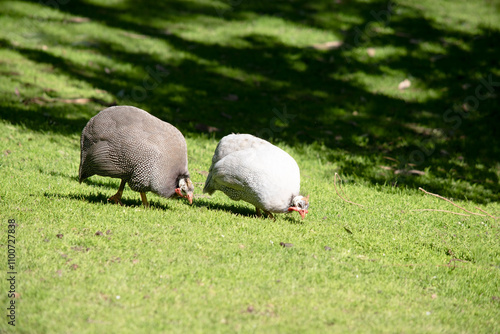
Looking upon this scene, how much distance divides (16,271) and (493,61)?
11.4 metres

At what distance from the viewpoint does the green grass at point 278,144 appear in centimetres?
423

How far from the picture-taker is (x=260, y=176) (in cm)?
566

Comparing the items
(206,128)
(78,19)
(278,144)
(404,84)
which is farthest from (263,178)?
(78,19)

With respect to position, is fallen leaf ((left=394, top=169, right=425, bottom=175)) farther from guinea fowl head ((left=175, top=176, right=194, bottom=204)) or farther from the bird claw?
the bird claw

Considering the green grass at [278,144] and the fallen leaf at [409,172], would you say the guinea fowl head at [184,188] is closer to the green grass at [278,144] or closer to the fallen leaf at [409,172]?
the green grass at [278,144]

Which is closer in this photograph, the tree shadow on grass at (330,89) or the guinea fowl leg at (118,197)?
the guinea fowl leg at (118,197)

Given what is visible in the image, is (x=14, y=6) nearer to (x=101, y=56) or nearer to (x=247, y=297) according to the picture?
(x=101, y=56)

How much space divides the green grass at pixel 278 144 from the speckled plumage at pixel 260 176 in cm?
33

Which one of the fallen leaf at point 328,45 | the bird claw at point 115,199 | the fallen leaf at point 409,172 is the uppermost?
the fallen leaf at point 328,45

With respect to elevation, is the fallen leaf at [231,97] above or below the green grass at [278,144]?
below

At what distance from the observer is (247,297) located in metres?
4.28

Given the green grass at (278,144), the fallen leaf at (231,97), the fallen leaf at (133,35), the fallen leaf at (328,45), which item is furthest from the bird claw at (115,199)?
the fallen leaf at (328,45)

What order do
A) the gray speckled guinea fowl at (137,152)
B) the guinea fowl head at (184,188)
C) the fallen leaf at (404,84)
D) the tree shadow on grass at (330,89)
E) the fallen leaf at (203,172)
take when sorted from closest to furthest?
the gray speckled guinea fowl at (137,152)
the guinea fowl head at (184,188)
the fallen leaf at (203,172)
the tree shadow on grass at (330,89)
the fallen leaf at (404,84)

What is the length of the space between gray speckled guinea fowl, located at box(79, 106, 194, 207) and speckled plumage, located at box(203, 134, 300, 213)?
0.49 m
